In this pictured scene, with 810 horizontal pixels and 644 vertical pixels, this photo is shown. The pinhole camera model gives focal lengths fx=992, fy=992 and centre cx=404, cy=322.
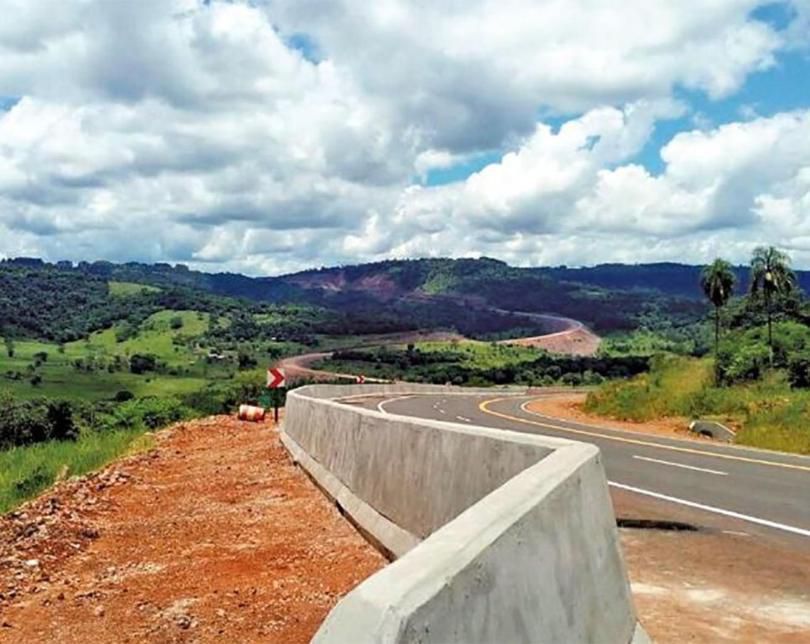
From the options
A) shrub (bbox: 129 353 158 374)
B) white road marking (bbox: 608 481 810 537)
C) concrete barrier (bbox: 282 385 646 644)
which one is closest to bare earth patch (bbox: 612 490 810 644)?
white road marking (bbox: 608 481 810 537)

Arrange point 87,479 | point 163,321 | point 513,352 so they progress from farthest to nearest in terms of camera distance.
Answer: point 163,321 → point 513,352 → point 87,479

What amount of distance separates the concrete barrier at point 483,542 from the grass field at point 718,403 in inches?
669

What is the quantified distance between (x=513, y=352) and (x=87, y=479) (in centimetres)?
13717

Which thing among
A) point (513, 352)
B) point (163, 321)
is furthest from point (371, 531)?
point (163, 321)

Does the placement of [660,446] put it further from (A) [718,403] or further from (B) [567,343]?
(B) [567,343]

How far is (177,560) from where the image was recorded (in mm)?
10211

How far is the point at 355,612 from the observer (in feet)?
10.4

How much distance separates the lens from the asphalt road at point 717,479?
1205 cm

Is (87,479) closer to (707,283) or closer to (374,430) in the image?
(374,430)

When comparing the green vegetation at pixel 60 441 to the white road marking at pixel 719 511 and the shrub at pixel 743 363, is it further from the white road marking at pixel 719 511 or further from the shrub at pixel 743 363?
the shrub at pixel 743 363

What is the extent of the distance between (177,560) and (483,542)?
6.91 m

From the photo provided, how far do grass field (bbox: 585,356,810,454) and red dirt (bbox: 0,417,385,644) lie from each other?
589 inches

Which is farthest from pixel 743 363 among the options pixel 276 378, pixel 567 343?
pixel 567 343

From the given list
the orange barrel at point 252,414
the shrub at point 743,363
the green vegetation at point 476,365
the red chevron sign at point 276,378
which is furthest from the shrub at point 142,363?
the red chevron sign at point 276,378
